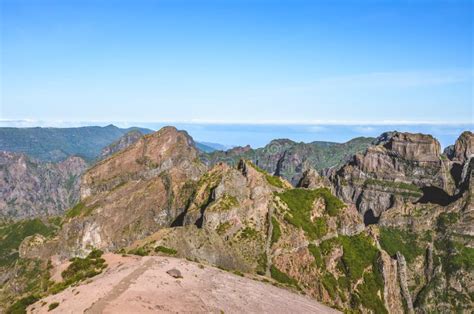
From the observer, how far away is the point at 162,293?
71.1m

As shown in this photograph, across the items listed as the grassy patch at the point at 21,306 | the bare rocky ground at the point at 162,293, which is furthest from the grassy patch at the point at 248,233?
the grassy patch at the point at 21,306

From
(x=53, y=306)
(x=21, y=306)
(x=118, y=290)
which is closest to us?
(x=53, y=306)

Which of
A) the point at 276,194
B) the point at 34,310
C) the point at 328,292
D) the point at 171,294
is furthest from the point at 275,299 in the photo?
the point at 276,194

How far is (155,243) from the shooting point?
130 m

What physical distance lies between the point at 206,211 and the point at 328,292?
53.3m

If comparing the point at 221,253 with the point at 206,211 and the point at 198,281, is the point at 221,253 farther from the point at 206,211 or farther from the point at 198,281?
the point at 198,281

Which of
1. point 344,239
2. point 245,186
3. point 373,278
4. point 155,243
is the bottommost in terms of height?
point 373,278

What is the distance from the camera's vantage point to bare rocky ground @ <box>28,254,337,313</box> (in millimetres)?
65625

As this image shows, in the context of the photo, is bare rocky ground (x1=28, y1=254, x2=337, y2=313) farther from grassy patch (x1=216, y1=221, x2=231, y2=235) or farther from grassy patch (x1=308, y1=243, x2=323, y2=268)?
grassy patch (x1=308, y1=243, x2=323, y2=268)

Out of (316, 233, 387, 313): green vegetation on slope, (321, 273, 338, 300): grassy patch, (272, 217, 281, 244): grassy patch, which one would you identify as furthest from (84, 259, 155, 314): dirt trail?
(316, 233, 387, 313): green vegetation on slope

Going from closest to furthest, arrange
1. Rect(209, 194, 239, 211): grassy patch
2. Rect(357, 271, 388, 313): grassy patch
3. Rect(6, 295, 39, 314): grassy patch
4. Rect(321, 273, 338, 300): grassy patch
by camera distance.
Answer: Rect(6, 295, 39, 314): grassy patch, Rect(209, 194, 239, 211): grassy patch, Rect(321, 273, 338, 300): grassy patch, Rect(357, 271, 388, 313): grassy patch

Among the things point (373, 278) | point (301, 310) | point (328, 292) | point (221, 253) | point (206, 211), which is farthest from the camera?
point (373, 278)

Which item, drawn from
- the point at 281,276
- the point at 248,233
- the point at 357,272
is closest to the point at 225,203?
the point at 248,233

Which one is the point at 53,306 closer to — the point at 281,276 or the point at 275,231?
the point at 281,276
